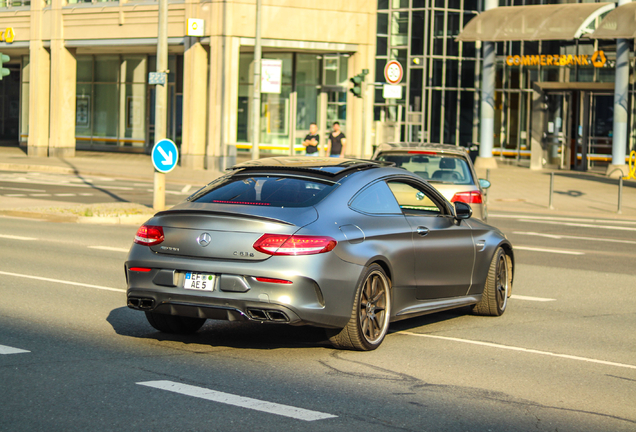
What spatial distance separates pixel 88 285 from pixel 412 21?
38.5 metres

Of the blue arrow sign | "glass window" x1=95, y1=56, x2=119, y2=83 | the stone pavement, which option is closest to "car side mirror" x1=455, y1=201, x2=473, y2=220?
the blue arrow sign

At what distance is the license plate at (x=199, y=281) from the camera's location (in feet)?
22.5

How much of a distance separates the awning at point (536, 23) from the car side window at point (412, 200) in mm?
26527

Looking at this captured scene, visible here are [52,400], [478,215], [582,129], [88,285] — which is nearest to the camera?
[52,400]

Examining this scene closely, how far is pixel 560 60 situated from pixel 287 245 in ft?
106

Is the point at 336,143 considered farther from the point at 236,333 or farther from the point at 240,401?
the point at 240,401

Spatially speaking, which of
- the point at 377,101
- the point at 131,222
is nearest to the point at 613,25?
the point at 377,101

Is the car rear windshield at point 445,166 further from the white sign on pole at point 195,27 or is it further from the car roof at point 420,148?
the white sign on pole at point 195,27

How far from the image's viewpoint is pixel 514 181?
33219mm

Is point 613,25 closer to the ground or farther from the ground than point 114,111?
farther from the ground

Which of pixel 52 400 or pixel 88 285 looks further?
pixel 88 285

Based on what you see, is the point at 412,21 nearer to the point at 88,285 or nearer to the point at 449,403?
the point at 88,285

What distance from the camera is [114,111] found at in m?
44.4

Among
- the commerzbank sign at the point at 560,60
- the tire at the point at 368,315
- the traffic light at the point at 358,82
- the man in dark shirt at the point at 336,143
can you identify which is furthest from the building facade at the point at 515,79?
the tire at the point at 368,315
